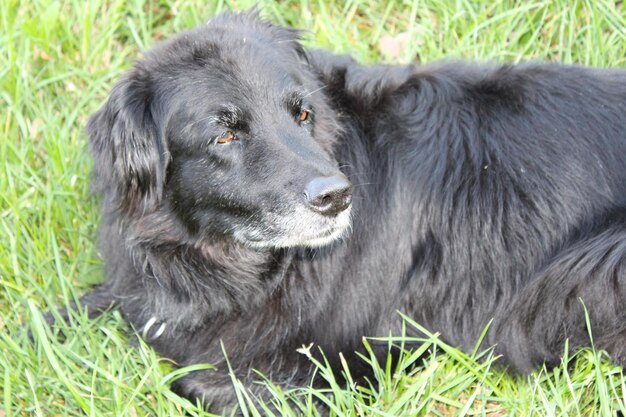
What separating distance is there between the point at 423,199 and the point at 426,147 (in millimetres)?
232

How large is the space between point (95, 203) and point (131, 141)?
1.30m

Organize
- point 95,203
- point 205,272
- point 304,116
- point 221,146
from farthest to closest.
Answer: point 95,203
point 205,272
point 304,116
point 221,146

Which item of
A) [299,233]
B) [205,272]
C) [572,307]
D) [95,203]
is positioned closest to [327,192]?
[299,233]

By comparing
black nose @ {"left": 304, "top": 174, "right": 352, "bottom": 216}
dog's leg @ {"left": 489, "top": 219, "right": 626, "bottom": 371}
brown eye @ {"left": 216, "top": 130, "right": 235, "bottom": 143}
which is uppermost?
brown eye @ {"left": 216, "top": 130, "right": 235, "bottom": 143}

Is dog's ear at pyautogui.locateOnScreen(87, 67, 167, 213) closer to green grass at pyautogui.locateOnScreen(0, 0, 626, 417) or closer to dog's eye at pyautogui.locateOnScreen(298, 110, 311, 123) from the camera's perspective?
dog's eye at pyautogui.locateOnScreen(298, 110, 311, 123)

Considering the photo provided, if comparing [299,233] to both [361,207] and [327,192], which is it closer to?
[327,192]

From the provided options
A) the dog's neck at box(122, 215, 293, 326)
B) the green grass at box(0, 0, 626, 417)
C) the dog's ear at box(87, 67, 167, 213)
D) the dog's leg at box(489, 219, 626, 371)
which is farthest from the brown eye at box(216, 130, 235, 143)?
the dog's leg at box(489, 219, 626, 371)

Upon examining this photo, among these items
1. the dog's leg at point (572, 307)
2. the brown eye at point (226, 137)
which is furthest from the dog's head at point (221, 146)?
the dog's leg at point (572, 307)

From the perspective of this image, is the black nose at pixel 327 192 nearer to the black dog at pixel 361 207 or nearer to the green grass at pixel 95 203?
the black dog at pixel 361 207

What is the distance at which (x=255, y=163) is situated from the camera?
10.5 feet

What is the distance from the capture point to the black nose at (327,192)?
3.06 meters

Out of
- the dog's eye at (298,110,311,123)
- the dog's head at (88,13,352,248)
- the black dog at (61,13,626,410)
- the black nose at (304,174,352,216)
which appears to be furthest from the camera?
the dog's eye at (298,110,311,123)

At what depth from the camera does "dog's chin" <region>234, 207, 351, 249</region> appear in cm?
323

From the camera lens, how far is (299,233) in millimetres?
3270
